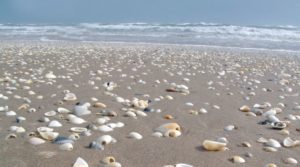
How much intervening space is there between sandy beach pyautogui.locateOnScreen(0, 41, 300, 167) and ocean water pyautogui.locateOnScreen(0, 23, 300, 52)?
11.2 m

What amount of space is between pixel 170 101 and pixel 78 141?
2.20 meters

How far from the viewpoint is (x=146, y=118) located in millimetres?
4289

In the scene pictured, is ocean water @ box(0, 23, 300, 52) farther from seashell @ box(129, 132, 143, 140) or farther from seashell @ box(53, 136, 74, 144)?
seashell @ box(53, 136, 74, 144)

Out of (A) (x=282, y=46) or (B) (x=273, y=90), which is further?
(A) (x=282, y=46)

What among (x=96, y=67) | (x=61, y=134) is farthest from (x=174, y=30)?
(x=61, y=134)

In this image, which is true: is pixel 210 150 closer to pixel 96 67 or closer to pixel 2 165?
pixel 2 165

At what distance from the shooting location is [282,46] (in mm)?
17594

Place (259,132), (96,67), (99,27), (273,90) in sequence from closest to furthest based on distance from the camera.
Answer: (259,132)
(273,90)
(96,67)
(99,27)

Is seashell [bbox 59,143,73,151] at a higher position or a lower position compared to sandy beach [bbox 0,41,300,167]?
lower

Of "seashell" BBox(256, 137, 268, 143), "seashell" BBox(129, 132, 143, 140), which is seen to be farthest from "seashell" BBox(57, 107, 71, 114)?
"seashell" BBox(256, 137, 268, 143)

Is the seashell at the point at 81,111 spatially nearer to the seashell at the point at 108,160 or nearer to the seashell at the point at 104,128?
the seashell at the point at 104,128

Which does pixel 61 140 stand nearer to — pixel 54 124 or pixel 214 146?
pixel 54 124

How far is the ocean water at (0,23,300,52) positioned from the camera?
20.2 m

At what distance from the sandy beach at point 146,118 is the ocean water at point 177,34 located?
11.2 m
